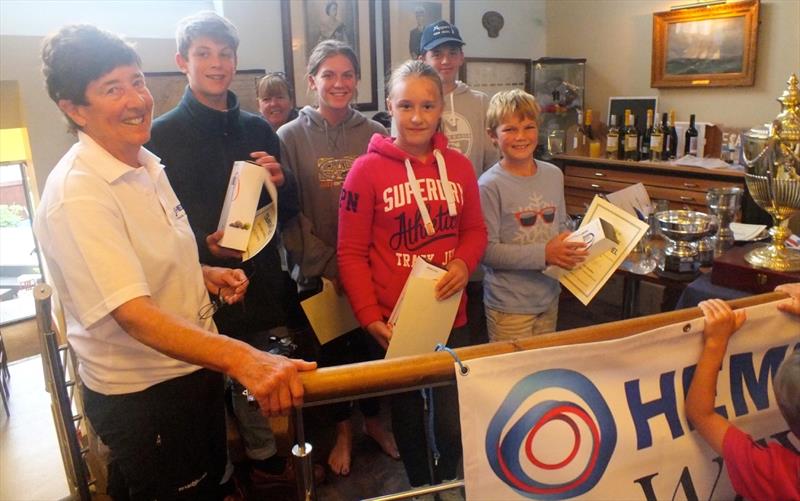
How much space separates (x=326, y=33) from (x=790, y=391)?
3.37m

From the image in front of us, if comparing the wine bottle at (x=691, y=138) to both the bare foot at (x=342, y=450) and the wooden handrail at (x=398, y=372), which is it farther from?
the wooden handrail at (x=398, y=372)

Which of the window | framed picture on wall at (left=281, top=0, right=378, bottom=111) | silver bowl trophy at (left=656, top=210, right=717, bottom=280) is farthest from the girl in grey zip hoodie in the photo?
the window

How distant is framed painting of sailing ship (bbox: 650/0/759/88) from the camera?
3.83 m

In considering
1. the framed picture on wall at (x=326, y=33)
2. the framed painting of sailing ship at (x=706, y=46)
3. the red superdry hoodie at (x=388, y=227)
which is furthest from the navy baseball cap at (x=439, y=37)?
the framed painting of sailing ship at (x=706, y=46)

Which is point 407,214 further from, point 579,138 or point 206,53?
point 579,138

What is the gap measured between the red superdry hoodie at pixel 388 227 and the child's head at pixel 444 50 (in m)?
0.77

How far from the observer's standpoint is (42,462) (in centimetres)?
283

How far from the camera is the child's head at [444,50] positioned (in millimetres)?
2258

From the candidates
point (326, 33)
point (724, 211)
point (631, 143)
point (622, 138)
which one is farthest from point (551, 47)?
point (724, 211)

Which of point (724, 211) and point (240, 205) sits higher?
point (240, 205)

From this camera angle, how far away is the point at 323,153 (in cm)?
194

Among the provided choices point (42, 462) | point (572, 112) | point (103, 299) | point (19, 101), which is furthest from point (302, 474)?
point (572, 112)

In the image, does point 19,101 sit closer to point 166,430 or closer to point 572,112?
point 166,430

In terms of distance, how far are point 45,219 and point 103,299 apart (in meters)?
0.19
